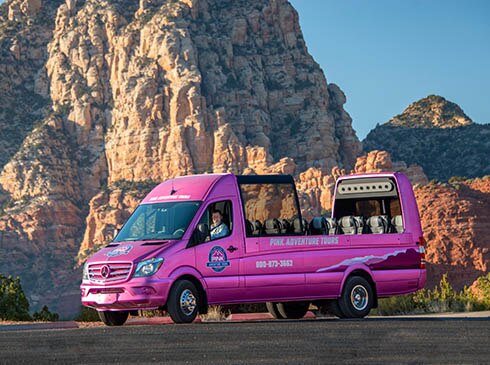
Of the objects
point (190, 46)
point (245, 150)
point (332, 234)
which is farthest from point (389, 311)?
point (190, 46)

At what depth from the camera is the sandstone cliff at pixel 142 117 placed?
13225cm

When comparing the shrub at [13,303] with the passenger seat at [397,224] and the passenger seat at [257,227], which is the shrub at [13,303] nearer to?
the passenger seat at [397,224]

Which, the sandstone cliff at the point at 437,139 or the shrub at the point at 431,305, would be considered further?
the sandstone cliff at the point at 437,139

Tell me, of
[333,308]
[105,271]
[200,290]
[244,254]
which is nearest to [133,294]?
[105,271]

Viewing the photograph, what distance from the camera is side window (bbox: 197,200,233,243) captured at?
18156 millimetres

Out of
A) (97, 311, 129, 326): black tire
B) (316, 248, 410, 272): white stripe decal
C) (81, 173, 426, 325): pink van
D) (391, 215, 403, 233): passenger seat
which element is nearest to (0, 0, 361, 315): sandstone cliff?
(391, 215, 403, 233): passenger seat

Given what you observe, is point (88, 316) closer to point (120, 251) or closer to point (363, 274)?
point (363, 274)

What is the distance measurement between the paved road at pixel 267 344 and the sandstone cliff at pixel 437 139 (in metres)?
110

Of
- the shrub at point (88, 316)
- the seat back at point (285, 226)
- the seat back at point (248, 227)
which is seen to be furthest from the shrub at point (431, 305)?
the seat back at point (248, 227)

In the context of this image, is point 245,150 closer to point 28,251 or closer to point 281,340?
point 28,251

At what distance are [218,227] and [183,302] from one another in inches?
59.2

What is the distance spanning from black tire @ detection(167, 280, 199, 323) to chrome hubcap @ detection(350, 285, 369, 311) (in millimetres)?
3303

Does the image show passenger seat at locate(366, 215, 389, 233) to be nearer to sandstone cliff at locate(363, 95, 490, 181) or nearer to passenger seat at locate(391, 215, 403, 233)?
passenger seat at locate(391, 215, 403, 233)

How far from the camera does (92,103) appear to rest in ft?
484
